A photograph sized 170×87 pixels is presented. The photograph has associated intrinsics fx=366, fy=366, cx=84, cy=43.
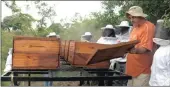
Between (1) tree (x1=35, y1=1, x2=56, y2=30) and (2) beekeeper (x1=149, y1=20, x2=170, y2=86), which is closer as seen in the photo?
(2) beekeeper (x1=149, y1=20, x2=170, y2=86)

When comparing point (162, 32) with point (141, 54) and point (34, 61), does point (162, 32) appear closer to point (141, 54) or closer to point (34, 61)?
point (141, 54)

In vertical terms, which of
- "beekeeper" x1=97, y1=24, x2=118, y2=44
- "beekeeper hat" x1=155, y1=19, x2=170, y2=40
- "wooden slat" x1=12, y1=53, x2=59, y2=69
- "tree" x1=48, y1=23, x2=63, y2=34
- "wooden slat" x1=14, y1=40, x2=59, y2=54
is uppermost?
"beekeeper hat" x1=155, y1=19, x2=170, y2=40

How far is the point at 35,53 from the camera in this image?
4078 millimetres

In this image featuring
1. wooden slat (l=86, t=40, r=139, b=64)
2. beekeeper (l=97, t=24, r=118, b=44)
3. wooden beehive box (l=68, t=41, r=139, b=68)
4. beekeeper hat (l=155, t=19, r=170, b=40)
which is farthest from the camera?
beekeeper (l=97, t=24, r=118, b=44)

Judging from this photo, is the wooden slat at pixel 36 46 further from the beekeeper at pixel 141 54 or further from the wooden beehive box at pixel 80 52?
the beekeeper at pixel 141 54

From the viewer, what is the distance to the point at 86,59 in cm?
412

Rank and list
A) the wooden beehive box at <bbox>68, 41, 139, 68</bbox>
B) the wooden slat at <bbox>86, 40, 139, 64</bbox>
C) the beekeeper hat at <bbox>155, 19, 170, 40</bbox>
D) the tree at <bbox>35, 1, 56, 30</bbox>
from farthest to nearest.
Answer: the tree at <bbox>35, 1, 56, 30</bbox> → the beekeeper hat at <bbox>155, 19, 170, 40</bbox> → the wooden beehive box at <bbox>68, 41, 139, 68</bbox> → the wooden slat at <bbox>86, 40, 139, 64</bbox>

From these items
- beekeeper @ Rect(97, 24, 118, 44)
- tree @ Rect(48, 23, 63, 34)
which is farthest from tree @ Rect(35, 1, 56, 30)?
beekeeper @ Rect(97, 24, 118, 44)

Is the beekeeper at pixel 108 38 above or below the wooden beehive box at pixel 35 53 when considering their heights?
below

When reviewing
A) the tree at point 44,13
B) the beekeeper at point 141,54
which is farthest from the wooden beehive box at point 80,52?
the tree at point 44,13

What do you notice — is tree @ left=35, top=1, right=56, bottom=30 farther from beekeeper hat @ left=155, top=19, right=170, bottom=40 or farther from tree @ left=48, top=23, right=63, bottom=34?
beekeeper hat @ left=155, top=19, right=170, bottom=40

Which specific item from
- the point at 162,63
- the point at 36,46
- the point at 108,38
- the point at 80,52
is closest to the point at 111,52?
the point at 80,52

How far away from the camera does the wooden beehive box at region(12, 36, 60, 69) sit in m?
4.07

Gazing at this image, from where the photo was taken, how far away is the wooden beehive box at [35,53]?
4074mm
